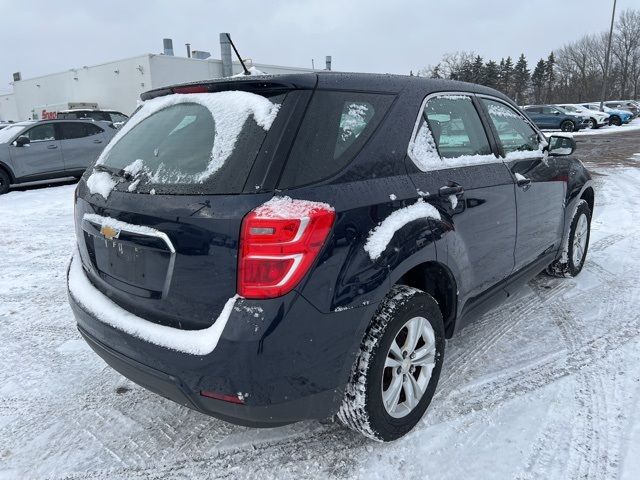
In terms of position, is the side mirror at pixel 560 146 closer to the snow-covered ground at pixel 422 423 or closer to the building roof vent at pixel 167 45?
the snow-covered ground at pixel 422 423

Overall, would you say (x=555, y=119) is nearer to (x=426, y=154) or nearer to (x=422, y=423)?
(x=426, y=154)

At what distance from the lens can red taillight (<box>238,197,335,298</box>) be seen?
1.84 m

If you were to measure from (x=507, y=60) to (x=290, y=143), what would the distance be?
84508 millimetres

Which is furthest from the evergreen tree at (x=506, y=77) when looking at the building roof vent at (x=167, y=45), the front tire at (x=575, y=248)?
the front tire at (x=575, y=248)

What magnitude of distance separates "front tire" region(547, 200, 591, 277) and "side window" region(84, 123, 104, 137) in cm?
1085

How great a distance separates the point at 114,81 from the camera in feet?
87.6

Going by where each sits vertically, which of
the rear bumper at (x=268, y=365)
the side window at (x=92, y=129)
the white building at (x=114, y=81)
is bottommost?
the rear bumper at (x=268, y=365)

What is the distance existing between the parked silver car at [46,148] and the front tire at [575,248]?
9409 mm

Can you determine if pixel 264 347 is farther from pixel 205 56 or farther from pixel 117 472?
pixel 205 56

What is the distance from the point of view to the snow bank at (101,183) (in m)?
2.32

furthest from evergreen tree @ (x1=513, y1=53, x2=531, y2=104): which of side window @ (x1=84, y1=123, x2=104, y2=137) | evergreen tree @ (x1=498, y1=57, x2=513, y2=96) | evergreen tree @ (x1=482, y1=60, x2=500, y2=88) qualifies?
side window @ (x1=84, y1=123, x2=104, y2=137)

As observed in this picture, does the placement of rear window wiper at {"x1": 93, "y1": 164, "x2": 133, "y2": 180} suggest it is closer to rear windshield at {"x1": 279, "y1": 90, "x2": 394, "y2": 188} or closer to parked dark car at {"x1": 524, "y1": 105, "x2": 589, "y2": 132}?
rear windshield at {"x1": 279, "y1": 90, "x2": 394, "y2": 188}

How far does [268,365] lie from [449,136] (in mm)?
1680

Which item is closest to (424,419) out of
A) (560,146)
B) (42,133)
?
(560,146)
